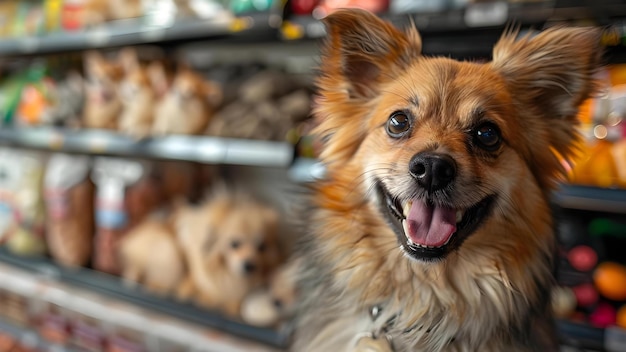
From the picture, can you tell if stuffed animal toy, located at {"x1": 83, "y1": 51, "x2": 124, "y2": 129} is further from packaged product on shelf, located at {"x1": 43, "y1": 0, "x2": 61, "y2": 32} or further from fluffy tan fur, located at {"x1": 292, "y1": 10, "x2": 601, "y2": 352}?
fluffy tan fur, located at {"x1": 292, "y1": 10, "x2": 601, "y2": 352}

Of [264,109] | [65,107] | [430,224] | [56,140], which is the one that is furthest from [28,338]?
[430,224]

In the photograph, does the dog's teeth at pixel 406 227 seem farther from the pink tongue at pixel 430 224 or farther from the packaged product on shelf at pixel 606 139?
the packaged product on shelf at pixel 606 139

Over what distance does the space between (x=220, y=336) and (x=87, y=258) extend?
3.31ft

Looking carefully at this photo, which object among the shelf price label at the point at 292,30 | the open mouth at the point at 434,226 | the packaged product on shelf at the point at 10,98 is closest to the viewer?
the open mouth at the point at 434,226

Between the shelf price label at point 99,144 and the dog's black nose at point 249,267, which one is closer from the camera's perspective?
the dog's black nose at point 249,267

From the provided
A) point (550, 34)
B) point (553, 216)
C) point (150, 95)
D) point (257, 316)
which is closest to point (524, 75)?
point (550, 34)

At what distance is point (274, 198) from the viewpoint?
2.68 metres

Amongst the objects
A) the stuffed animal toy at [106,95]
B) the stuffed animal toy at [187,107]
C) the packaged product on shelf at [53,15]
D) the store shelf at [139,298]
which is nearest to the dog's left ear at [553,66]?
the store shelf at [139,298]

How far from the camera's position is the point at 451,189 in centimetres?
88

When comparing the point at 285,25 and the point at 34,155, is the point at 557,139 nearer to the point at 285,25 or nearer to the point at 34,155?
the point at 285,25

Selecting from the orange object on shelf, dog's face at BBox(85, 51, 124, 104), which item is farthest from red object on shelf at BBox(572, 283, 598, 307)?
dog's face at BBox(85, 51, 124, 104)

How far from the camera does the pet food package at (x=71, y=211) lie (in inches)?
102

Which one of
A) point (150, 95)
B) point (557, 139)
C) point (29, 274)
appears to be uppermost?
point (557, 139)

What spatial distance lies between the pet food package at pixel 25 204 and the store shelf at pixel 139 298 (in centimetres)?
7
